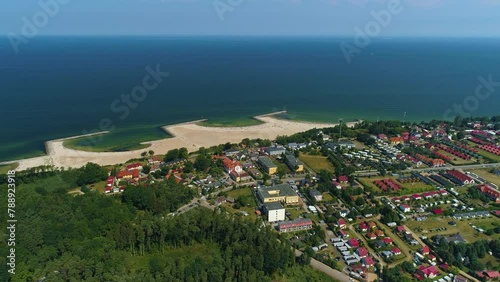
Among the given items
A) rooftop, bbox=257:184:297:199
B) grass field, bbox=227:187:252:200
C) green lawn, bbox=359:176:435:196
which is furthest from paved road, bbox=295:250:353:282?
green lawn, bbox=359:176:435:196

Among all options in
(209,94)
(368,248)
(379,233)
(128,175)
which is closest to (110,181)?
(128,175)

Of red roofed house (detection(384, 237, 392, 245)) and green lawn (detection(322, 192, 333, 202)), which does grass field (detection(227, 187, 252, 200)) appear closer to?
green lawn (detection(322, 192, 333, 202))

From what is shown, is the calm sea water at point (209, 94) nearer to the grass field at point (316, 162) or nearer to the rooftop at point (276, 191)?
the grass field at point (316, 162)

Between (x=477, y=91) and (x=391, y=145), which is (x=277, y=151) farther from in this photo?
(x=477, y=91)

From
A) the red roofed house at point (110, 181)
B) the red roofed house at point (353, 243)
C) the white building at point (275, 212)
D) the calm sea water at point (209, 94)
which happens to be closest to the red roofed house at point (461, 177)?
the red roofed house at point (353, 243)

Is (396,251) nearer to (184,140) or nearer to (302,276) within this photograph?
(302,276)

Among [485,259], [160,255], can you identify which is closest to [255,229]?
[160,255]
